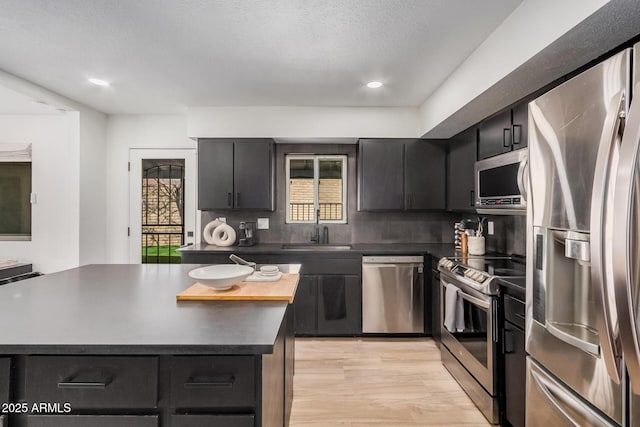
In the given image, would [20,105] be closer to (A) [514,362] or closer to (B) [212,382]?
(B) [212,382]

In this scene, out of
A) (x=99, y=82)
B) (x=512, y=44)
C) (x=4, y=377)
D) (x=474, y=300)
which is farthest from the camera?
(x=99, y=82)

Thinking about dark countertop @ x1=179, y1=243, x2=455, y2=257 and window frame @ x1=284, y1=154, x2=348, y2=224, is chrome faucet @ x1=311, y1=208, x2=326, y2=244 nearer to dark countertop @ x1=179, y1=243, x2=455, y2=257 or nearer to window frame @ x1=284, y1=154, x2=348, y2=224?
window frame @ x1=284, y1=154, x2=348, y2=224

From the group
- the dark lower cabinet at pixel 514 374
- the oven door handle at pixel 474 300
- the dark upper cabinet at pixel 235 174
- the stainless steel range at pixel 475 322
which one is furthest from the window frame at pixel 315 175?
the dark lower cabinet at pixel 514 374

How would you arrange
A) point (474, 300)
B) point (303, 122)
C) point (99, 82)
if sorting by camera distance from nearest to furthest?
point (474, 300) < point (99, 82) < point (303, 122)

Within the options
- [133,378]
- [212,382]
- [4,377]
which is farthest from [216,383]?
[4,377]

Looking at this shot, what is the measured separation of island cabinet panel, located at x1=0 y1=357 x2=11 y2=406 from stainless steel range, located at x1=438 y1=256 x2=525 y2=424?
2277 millimetres

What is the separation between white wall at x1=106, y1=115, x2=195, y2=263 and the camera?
164 inches

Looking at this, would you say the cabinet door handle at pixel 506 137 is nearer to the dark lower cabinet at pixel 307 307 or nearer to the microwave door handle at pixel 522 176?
the microwave door handle at pixel 522 176

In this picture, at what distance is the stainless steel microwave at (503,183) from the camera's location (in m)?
2.24

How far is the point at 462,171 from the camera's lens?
3.39 meters

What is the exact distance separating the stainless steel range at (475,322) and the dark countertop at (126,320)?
1.35m

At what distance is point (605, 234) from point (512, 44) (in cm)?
136

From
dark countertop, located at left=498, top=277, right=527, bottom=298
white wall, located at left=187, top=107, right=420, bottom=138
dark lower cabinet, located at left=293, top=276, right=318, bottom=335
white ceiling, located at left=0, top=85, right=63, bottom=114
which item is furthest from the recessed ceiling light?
dark countertop, located at left=498, top=277, right=527, bottom=298

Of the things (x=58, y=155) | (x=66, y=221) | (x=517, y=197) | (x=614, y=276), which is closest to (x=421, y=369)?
(x=517, y=197)
